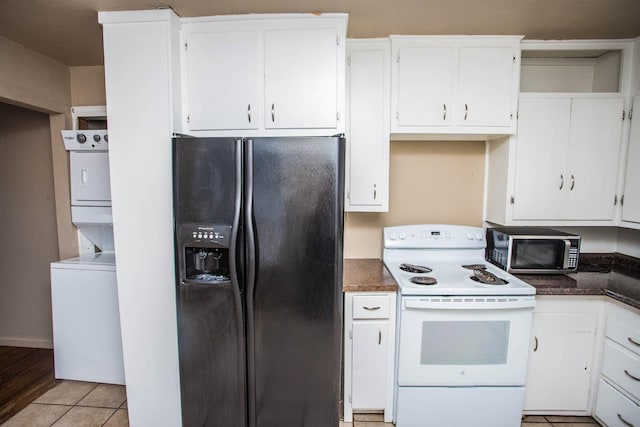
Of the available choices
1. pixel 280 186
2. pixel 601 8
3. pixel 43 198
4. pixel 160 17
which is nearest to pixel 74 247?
pixel 43 198

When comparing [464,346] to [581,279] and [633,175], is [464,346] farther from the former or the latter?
[633,175]

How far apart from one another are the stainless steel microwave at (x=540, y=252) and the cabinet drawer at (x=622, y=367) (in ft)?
1.63

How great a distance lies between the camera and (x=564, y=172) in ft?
7.09

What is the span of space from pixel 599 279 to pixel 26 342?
462cm

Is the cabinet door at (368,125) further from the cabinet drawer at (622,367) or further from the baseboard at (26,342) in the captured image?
the baseboard at (26,342)

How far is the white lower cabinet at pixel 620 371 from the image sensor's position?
1.75m

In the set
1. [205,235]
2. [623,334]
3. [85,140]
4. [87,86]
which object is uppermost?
[87,86]

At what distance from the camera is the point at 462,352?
1874mm

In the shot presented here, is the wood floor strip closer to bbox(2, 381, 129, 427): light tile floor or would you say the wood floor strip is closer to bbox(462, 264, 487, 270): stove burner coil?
bbox(2, 381, 129, 427): light tile floor

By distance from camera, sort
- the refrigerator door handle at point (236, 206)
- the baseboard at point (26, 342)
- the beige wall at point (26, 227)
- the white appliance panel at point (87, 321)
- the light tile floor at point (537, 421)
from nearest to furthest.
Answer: the refrigerator door handle at point (236, 206)
the light tile floor at point (537, 421)
the white appliance panel at point (87, 321)
the beige wall at point (26, 227)
the baseboard at point (26, 342)

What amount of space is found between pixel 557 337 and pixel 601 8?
1880 millimetres

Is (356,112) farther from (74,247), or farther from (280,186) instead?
(74,247)

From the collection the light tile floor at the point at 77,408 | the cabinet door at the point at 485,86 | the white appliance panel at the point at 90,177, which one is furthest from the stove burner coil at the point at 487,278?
the white appliance panel at the point at 90,177

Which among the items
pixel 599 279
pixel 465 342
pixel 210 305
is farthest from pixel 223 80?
pixel 599 279
